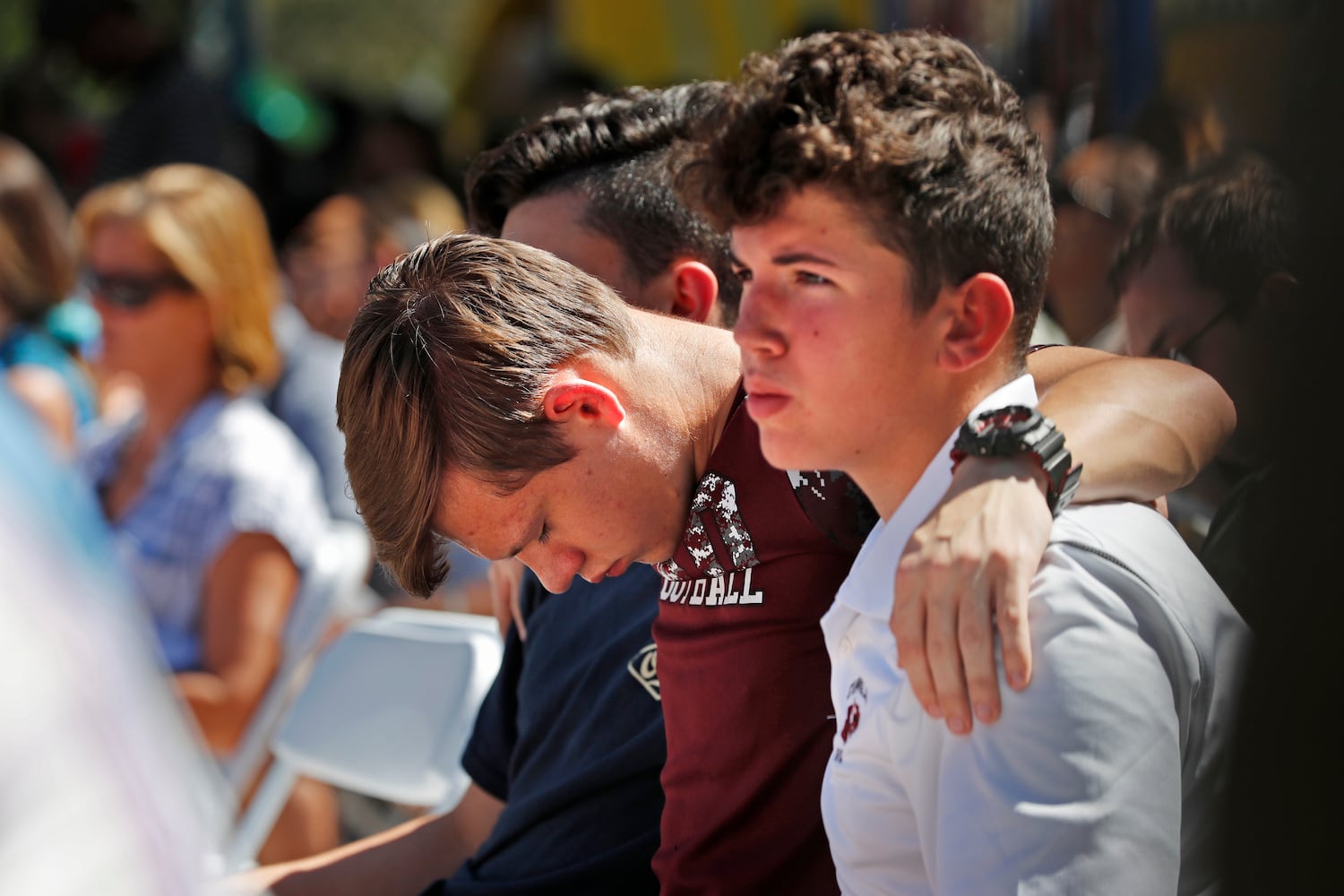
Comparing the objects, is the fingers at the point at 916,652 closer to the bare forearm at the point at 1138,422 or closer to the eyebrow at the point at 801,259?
the bare forearm at the point at 1138,422

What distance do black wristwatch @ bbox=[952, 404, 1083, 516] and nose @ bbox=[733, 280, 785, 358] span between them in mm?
213

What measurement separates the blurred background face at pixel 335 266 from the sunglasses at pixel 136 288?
1.83 metres

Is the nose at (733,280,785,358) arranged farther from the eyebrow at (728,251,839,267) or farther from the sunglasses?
the sunglasses

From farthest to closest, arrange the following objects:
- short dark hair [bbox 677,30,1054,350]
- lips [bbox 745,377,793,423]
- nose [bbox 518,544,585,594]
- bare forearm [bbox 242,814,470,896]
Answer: bare forearm [bbox 242,814,470,896], nose [bbox 518,544,585,594], lips [bbox 745,377,793,423], short dark hair [bbox 677,30,1054,350]

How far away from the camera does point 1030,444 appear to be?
4.26 feet

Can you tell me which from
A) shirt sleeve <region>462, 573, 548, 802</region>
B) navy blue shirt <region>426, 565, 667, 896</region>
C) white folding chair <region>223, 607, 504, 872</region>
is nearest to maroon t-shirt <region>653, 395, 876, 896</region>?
navy blue shirt <region>426, 565, 667, 896</region>

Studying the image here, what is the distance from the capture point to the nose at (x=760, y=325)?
4.51 ft

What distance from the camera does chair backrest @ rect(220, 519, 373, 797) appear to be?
3432 millimetres

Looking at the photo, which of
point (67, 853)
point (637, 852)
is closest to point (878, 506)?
point (637, 852)

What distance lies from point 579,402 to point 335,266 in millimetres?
4619

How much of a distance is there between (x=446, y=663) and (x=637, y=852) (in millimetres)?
810

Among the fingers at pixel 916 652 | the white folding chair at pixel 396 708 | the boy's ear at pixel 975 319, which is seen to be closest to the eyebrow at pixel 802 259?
the boy's ear at pixel 975 319

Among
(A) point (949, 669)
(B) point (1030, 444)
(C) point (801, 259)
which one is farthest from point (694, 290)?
(A) point (949, 669)

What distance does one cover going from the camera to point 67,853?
2.74ft
